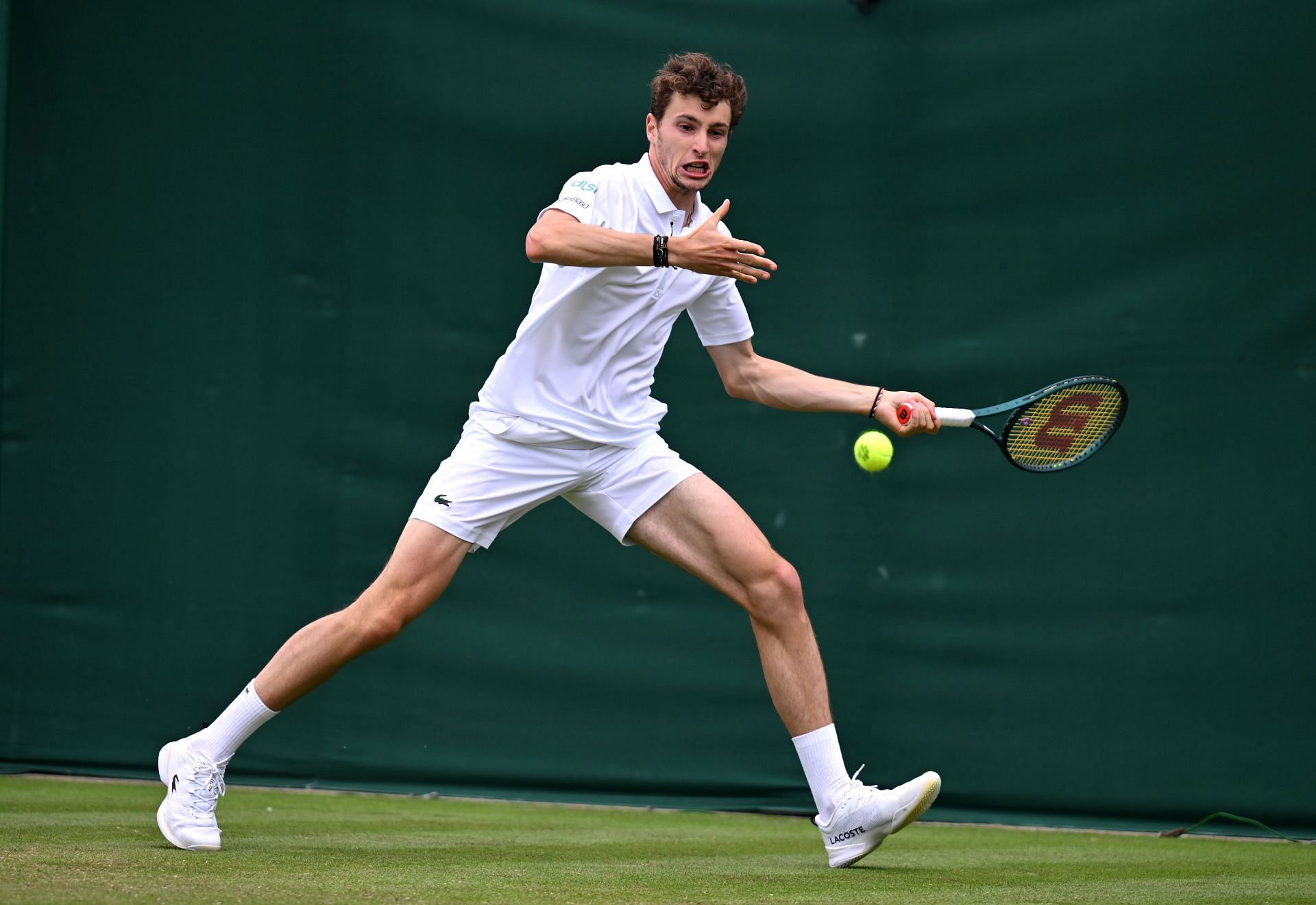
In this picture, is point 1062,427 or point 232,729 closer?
point 232,729

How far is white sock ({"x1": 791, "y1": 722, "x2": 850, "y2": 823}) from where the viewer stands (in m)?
3.59

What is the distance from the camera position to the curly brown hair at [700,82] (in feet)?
11.7

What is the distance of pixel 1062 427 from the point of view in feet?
12.5

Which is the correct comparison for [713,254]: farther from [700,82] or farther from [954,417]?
[954,417]

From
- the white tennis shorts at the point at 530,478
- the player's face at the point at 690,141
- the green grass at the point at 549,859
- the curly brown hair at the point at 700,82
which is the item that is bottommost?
the green grass at the point at 549,859

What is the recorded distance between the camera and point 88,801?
4758 millimetres

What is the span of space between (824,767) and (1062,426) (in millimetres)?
988

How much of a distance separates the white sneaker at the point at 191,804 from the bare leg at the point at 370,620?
200 mm

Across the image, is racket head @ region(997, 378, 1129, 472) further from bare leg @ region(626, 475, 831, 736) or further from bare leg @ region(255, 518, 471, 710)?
bare leg @ region(255, 518, 471, 710)

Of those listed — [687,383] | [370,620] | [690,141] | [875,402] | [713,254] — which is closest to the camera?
[713,254]

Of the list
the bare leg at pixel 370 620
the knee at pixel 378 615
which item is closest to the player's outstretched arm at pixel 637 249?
the bare leg at pixel 370 620

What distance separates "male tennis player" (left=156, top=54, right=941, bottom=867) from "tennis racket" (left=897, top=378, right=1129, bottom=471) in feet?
1.10

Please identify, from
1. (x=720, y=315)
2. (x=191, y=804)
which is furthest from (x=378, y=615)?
(x=720, y=315)

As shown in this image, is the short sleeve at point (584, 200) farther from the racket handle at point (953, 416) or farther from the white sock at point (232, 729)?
the white sock at point (232, 729)
